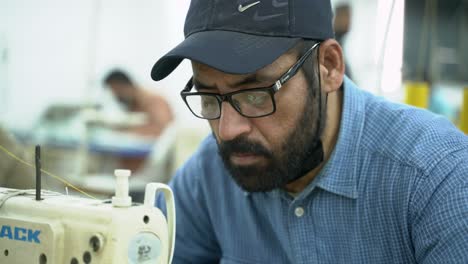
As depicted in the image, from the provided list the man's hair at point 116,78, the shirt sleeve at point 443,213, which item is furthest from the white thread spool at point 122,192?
the man's hair at point 116,78

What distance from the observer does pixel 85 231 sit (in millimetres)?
832

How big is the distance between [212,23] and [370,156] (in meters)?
0.38

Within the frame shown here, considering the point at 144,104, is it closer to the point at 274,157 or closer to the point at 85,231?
the point at 274,157

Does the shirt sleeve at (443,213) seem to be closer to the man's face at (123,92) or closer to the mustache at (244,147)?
the mustache at (244,147)

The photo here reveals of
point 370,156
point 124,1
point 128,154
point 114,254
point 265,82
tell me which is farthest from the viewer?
point 124,1

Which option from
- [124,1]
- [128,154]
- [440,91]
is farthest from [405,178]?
[124,1]

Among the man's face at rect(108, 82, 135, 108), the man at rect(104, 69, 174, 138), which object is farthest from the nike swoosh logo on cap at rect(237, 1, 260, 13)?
the man's face at rect(108, 82, 135, 108)

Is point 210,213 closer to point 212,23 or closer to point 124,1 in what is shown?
point 212,23

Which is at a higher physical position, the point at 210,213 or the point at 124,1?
the point at 124,1

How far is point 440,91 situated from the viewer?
14.1ft

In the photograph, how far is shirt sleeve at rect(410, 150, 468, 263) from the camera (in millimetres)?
960

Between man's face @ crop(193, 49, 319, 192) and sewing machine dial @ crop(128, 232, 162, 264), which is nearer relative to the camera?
sewing machine dial @ crop(128, 232, 162, 264)

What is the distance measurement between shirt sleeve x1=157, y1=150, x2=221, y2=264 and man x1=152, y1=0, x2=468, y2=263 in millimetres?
175

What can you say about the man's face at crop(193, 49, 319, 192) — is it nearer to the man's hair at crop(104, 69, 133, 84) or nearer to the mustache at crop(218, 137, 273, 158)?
the mustache at crop(218, 137, 273, 158)
